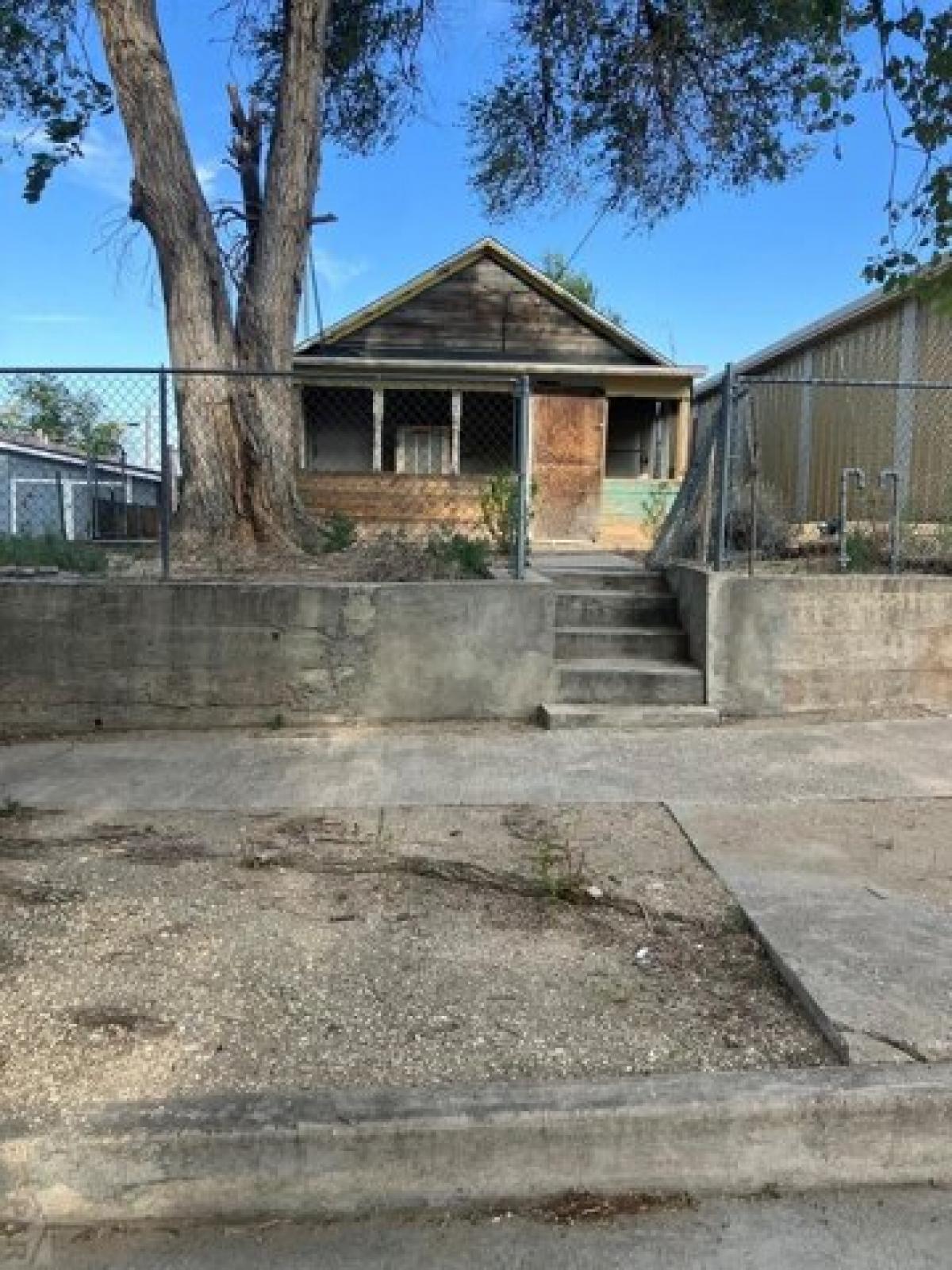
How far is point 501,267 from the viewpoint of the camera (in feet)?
63.9

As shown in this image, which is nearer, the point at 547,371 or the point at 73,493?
the point at 73,493

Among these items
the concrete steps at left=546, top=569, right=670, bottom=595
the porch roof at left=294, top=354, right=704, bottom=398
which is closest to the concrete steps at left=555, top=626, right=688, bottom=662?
the concrete steps at left=546, top=569, right=670, bottom=595

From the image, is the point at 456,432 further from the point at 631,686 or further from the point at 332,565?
the point at 631,686

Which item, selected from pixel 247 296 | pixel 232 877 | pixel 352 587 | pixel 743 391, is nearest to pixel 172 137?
Answer: pixel 247 296

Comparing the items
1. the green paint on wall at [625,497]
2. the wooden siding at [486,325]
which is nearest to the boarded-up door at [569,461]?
the green paint on wall at [625,497]

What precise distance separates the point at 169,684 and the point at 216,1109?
4757 mm

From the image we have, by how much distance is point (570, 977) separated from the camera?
3637 mm

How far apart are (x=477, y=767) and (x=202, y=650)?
2121 millimetres

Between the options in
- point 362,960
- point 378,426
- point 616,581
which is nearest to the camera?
point 362,960

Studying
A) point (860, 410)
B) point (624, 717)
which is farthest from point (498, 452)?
point (624, 717)

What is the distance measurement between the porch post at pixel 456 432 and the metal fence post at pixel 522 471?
10033 mm

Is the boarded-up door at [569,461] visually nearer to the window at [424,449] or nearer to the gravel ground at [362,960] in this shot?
the window at [424,449]

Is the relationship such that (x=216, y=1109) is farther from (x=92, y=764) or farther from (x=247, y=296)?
(x=247, y=296)

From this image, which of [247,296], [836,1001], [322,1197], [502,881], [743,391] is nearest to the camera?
[322,1197]
